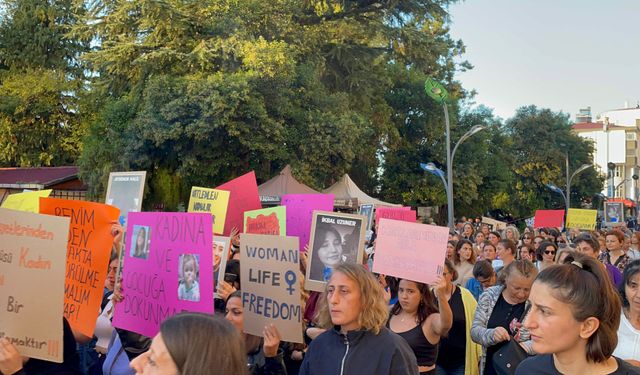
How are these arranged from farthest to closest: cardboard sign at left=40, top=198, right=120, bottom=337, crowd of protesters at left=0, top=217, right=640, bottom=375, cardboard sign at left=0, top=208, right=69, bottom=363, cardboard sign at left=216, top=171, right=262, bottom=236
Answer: cardboard sign at left=216, top=171, right=262, bottom=236
cardboard sign at left=40, top=198, right=120, bottom=337
cardboard sign at left=0, top=208, right=69, bottom=363
crowd of protesters at left=0, top=217, right=640, bottom=375

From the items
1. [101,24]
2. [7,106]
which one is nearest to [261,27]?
[101,24]

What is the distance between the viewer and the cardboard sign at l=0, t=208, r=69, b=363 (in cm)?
379

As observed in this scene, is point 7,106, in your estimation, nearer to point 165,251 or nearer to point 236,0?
point 236,0

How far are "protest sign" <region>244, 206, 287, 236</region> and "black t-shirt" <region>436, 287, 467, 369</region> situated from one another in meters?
1.84

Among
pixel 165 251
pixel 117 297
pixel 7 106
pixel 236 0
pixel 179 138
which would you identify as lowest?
pixel 117 297

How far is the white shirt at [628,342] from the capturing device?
3.64m

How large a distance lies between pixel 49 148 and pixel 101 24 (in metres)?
13.5

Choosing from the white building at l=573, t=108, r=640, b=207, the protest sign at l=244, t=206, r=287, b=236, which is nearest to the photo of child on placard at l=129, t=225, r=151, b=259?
the protest sign at l=244, t=206, r=287, b=236

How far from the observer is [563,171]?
2330 inches

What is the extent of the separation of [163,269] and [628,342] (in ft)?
8.52

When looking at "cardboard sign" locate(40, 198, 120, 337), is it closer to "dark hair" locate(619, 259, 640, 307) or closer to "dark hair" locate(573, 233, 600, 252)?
"dark hair" locate(619, 259, 640, 307)

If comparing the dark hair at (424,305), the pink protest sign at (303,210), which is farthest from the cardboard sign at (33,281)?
the pink protest sign at (303,210)

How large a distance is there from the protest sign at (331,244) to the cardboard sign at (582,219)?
13544 mm

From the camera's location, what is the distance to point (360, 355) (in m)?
3.74
